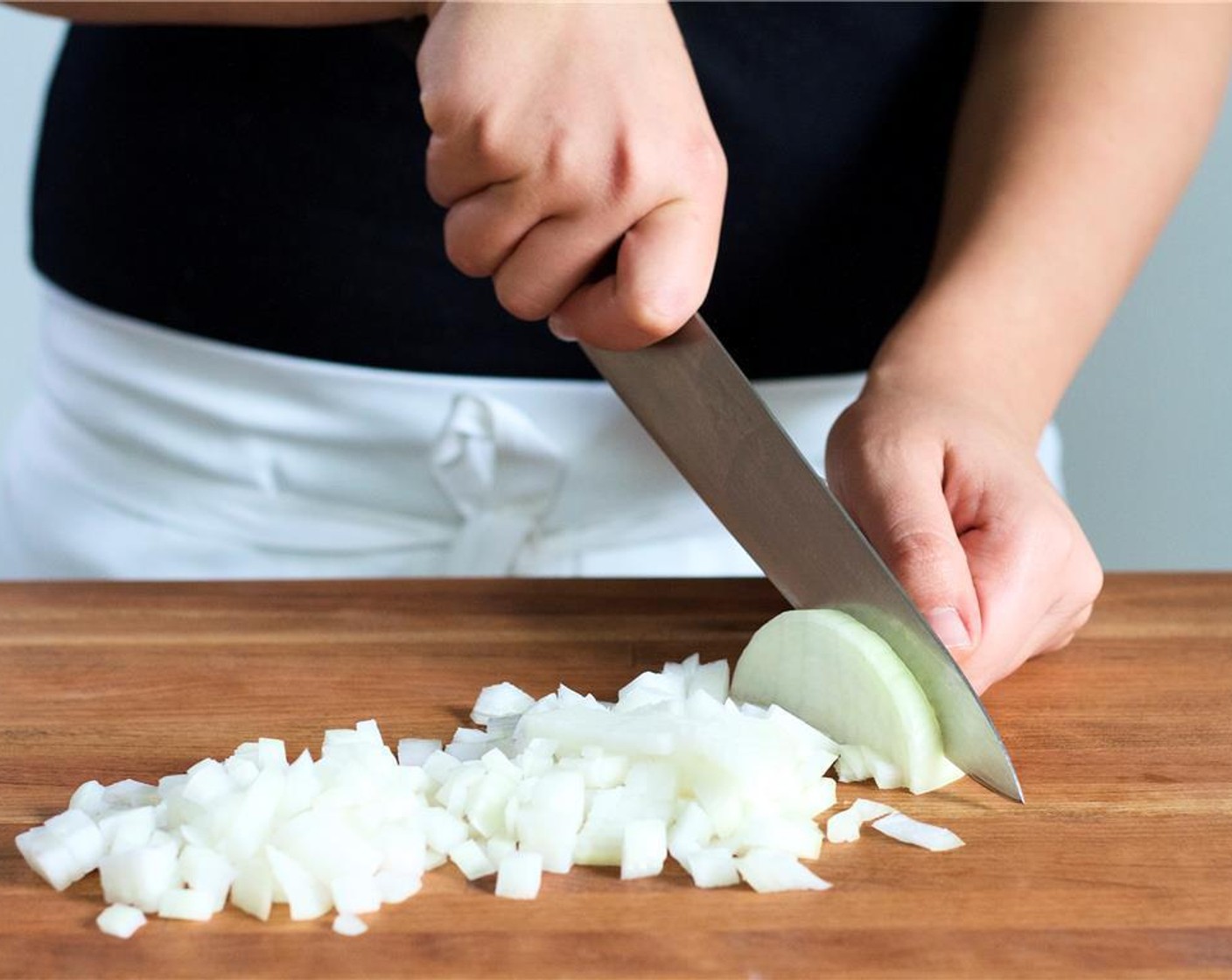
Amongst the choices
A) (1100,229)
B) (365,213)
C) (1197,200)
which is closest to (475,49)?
(365,213)

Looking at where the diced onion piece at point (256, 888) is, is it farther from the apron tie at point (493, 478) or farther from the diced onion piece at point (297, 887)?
the apron tie at point (493, 478)

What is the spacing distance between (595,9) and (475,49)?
76 mm

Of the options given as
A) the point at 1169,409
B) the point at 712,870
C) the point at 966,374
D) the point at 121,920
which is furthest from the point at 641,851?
the point at 1169,409

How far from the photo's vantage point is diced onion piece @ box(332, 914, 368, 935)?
0.70 m

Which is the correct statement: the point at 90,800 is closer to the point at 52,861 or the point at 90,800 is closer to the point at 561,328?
the point at 52,861

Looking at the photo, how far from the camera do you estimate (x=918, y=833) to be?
78 cm

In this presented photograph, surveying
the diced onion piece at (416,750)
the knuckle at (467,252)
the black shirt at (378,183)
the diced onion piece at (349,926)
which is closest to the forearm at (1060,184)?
the black shirt at (378,183)

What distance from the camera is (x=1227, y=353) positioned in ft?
7.05

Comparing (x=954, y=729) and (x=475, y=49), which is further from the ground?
(x=475, y=49)

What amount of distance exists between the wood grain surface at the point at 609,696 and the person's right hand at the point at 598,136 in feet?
0.89

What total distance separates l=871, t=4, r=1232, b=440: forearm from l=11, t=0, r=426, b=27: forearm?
0.44 meters

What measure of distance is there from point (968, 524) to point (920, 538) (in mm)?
85

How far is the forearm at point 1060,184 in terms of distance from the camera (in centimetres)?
113

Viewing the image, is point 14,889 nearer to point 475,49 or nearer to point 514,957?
point 514,957
